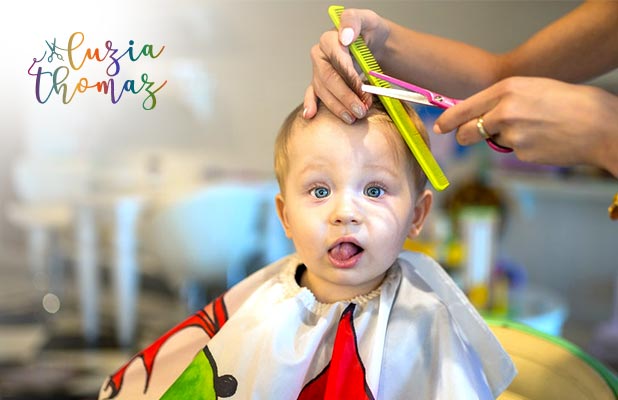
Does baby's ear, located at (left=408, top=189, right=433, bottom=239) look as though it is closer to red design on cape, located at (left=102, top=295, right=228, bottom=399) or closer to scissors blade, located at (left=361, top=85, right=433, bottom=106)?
scissors blade, located at (left=361, top=85, right=433, bottom=106)

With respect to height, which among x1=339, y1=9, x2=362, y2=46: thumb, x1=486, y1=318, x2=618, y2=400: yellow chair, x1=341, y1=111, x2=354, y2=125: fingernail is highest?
x1=339, y1=9, x2=362, y2=46: thumb

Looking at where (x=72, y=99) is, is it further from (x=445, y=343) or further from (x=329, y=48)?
(x=445, y=343)

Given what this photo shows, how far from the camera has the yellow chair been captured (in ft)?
3.28

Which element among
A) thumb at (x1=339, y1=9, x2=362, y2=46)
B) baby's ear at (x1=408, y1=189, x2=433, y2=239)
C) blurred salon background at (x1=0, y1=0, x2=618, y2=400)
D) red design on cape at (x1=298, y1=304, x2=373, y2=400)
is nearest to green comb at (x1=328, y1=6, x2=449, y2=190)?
thumb at (x1=339, y1=9, x2=362, y2=46)

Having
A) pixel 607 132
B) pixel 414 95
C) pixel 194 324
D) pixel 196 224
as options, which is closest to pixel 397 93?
pixel 414 95

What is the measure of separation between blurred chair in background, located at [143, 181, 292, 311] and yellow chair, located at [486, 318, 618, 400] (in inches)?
68.2

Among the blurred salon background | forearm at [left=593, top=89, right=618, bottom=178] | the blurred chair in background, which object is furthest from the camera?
the blurred chair in background

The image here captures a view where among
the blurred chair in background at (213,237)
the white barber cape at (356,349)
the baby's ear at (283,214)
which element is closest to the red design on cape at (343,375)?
the white barber cape at (356,349)

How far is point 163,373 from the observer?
986 millimetres

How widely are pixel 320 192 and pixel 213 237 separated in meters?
2.10

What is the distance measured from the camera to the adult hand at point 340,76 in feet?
2.77

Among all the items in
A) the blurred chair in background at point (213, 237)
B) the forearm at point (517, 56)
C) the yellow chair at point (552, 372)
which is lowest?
the blurred chair in background at point (213, 237)

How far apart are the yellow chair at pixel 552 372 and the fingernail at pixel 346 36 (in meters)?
0.56

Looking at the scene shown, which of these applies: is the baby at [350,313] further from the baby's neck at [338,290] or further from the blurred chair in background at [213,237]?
the blurred chair in background at [213,237]
